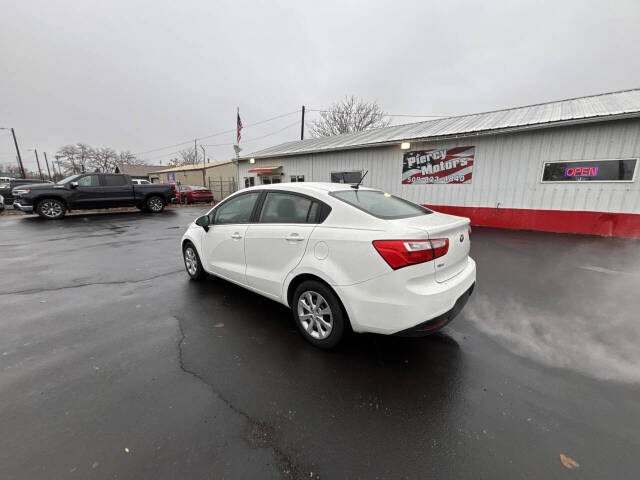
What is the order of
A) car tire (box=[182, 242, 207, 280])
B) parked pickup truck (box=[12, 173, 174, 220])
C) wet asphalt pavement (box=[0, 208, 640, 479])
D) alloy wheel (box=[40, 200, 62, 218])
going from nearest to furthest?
wet asphalt pavement (box=[0, 208, 640, 479]) < car tire (box=[182, 242, 207, 280]) < parked pickup truck (box=[12, 173, 174, 220]) < alloy wheel (box=[40, 200, 62, 218])

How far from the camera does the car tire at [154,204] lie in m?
13.7

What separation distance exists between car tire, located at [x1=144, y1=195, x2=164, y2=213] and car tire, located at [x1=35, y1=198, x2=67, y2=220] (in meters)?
3.10

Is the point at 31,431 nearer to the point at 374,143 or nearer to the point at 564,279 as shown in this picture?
the point at 564,279

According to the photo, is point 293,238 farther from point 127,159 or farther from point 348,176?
point 127,159

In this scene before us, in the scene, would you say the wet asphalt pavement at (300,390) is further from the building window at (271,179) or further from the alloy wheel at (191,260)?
the building window at (271,179)

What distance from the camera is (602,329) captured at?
9.98ft

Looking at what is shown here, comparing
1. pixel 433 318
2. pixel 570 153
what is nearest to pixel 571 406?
pixel 433 318

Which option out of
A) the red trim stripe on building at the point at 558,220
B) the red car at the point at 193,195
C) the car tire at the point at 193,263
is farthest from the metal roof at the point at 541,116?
the red car at the point at 193,195

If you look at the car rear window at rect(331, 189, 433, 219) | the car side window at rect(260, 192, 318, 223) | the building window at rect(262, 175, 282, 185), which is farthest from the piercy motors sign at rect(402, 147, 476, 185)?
the car side window at rect(260, 192, 318, 223)

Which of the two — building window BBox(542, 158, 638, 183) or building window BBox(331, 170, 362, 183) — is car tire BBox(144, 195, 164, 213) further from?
building window BBox(542, 158, 638, 183)

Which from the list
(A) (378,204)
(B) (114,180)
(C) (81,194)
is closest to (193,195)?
(B) (114,180)

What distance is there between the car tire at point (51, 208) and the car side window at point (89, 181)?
3.57 ft

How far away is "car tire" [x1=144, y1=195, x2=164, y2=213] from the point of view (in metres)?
13.7

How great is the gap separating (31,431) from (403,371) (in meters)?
2.71
